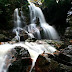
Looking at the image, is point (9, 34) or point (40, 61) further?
point (9, 34)

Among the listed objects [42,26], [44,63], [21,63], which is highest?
[42,26]

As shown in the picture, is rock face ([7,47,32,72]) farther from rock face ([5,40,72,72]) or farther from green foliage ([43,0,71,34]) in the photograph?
green foliage ([43,0,71,34])

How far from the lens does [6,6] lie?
1380cm

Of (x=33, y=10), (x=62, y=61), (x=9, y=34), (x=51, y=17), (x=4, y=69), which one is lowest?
(x=4, y=69)

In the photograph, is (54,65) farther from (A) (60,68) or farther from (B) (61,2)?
(B) (61,2)

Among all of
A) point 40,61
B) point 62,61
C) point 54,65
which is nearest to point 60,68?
point 54,65

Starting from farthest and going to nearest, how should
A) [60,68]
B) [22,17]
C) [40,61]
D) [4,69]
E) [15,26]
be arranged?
[22,17]
[15,26]
[4,69]
[40,61]
[60,68]

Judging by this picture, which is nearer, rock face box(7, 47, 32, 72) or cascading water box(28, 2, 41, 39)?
rock face box(7, 47, 32, 72)

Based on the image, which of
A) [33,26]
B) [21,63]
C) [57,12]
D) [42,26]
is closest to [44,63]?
[21,63]

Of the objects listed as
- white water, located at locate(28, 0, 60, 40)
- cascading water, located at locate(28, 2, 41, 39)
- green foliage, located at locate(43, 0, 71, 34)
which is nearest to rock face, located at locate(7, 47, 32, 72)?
cascading water, located at locate(28, 2, 41, 39)

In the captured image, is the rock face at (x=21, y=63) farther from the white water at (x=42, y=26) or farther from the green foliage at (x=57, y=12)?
the green foliage at (x=57, y=12)

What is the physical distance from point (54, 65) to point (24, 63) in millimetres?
1508

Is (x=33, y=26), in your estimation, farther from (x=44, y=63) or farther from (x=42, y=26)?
(x=44, y=63)

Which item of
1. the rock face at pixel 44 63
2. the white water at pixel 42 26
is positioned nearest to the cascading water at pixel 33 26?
the white water at pixel 42 26
